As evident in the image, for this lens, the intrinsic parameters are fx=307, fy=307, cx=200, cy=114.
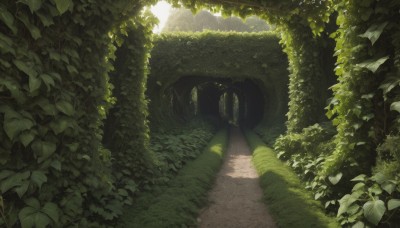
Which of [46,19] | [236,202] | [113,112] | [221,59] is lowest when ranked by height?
[236,202]

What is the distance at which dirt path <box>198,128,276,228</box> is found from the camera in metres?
5.96

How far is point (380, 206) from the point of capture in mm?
4020

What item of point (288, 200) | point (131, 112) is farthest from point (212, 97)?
point (288, 200)

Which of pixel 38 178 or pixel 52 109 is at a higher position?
Result: pixel 52 109

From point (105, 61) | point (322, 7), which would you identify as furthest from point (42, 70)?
point (322, 7)

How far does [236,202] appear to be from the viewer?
716 centimetres

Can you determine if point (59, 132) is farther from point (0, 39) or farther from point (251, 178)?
point (251, 178)

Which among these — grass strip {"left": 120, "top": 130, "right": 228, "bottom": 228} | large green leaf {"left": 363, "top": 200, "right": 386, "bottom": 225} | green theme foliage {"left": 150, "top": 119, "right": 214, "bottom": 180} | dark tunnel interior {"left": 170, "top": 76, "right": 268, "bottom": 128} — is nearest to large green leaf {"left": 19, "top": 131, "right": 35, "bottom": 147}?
grass strip {"left": 120, "top": 130, "right": 228, "bottom": 228}

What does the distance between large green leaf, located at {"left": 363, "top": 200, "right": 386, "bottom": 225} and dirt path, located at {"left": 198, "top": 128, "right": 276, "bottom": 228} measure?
6.62 ft

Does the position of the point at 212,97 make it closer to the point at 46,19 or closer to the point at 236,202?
the point at 236,202

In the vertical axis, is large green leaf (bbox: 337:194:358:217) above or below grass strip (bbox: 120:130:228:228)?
above

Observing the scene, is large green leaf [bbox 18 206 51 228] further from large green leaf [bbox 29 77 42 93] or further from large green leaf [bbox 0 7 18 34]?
large green leaf [bbox 0 7 18 34]

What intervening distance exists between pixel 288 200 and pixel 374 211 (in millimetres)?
2491

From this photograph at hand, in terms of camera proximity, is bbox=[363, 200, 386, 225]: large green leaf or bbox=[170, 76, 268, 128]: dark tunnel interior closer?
bbox=[363, 200, 386, 225]: large green leaf
